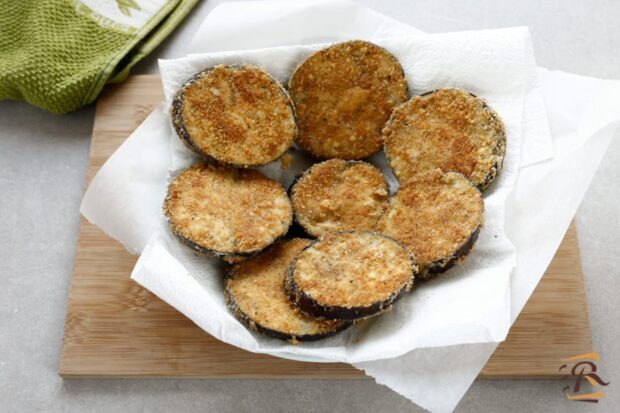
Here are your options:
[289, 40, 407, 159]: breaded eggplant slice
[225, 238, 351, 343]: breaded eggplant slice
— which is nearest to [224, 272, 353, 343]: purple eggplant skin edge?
[225, 238, 351, 343]: breaded eggplant slice

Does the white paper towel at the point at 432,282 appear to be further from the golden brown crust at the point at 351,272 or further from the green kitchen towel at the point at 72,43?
the green kitchen towel at the point at 72,43

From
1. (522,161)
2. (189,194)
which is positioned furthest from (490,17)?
(189,194)

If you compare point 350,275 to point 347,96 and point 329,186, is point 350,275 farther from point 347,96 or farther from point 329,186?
point 347,96

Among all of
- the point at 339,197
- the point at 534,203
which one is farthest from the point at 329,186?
the point at 534,203

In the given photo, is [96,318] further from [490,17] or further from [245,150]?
[490,17]

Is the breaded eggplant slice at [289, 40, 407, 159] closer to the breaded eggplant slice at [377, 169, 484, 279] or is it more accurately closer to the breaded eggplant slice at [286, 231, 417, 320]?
the breaded eggplant slice at [377, 169, 484, 279]
